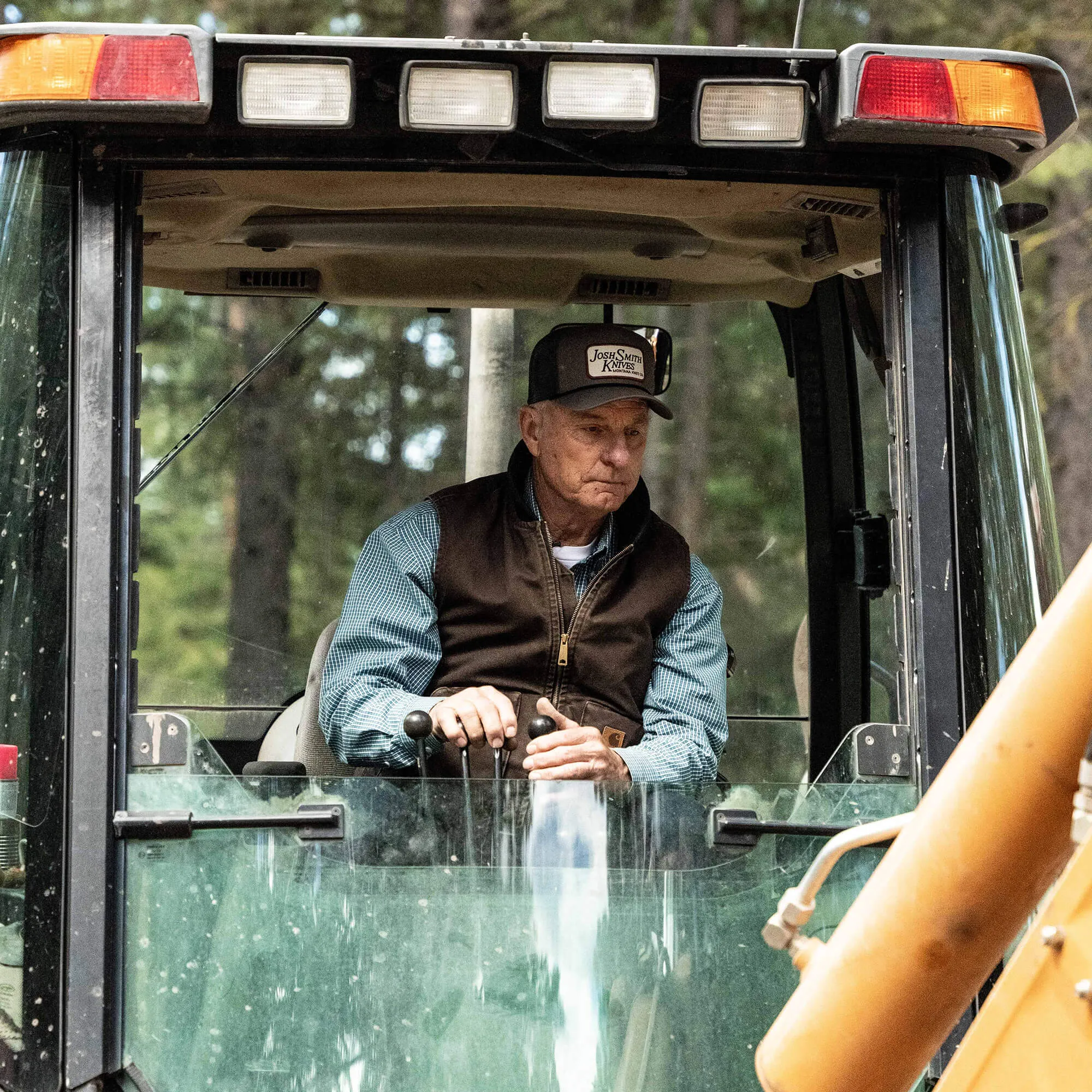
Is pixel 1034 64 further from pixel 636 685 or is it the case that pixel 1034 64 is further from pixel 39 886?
pixel 39 886

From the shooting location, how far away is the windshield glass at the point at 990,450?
2.35 metres

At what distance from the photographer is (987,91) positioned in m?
2.25

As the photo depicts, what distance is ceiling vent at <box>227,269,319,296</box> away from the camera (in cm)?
354

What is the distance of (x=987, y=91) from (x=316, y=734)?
185 cm

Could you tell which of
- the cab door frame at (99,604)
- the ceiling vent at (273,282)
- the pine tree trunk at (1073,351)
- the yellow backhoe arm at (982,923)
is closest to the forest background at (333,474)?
the ceiling vent at (273,282)

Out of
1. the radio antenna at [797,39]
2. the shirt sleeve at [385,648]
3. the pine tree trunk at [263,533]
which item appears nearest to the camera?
the radio antenna at [797,39]

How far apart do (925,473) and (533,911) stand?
2.82ft

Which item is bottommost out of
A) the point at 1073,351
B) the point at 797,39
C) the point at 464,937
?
the point at 464,937

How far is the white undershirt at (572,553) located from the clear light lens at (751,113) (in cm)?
129

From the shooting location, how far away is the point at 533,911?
2287 mm

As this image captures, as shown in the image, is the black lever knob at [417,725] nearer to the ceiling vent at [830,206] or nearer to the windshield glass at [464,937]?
the windshield glass at [464,937]

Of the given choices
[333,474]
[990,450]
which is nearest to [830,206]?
[990,450]

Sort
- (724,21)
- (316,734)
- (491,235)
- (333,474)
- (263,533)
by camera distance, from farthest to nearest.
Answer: (724,21), (263,533), (333,474), (316,734), (491,235)

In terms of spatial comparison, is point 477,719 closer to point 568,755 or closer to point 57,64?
point 568,755
